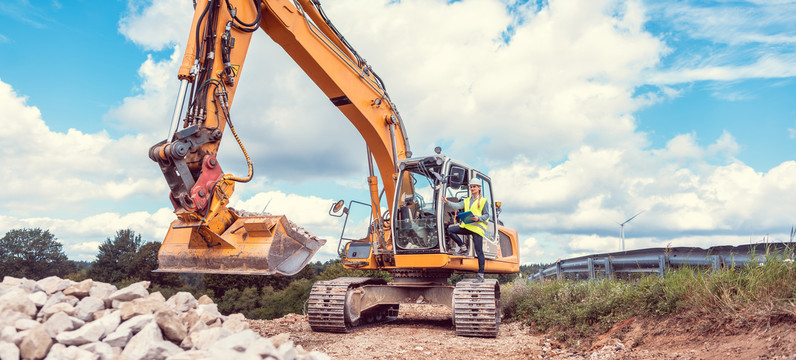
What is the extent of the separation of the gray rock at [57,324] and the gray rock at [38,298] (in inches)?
21.2

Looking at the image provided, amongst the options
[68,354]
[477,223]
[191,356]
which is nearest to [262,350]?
[191,356]

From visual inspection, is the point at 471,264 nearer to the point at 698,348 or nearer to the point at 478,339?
the point at 478,339

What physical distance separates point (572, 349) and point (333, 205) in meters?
4.07

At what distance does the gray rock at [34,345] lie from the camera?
402 cm

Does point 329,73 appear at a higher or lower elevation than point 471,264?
Answer: higher

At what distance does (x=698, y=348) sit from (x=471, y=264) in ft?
12.9

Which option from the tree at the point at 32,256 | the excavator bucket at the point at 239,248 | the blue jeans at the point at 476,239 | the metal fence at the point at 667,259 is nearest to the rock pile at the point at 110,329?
the excavator bucket at the point at 239,248

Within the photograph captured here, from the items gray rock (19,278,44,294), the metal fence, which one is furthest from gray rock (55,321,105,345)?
the metal fence

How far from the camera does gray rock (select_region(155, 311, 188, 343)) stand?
14.7ft

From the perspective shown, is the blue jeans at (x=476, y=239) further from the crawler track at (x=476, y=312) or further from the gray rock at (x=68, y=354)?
the gray rock at (x=68, y=354)

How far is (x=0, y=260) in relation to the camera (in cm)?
2795

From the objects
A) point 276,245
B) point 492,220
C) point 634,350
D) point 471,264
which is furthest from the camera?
point 492,220

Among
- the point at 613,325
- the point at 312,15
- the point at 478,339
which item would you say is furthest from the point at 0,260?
the point at 613,325

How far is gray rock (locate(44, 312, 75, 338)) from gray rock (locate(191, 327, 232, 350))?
916 millimetres
